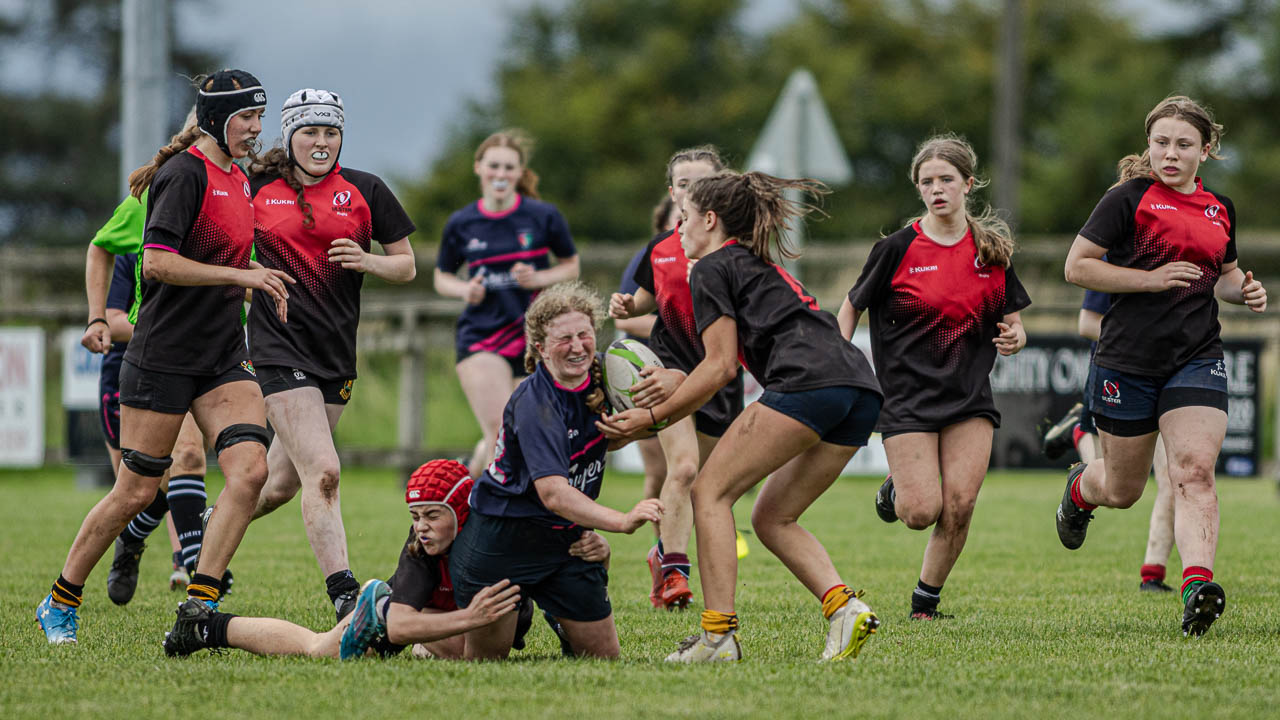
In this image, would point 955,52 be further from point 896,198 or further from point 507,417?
point 507,417

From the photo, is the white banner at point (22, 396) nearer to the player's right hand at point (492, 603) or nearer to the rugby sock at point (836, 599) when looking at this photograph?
the player's right hand at point (492, 603)

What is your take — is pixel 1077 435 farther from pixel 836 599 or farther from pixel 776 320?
pixel 776 320

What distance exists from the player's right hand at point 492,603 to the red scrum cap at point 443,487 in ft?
1.09

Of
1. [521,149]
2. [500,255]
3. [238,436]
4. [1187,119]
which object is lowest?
[238,436]

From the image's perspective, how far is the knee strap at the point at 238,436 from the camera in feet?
18.7

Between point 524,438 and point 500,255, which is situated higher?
point 500,255

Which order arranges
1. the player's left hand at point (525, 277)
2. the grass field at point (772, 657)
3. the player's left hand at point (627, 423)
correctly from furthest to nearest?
the player's left hand at point (525, 277) < the player's left hand at point (627, 423) < the grass field at point (772, 657)

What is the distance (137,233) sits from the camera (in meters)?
6.93

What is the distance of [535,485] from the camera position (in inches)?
189

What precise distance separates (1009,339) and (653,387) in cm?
203

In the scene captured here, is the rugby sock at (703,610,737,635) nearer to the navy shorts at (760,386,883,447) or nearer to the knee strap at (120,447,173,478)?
the navy shorts at (760,386,883,447)

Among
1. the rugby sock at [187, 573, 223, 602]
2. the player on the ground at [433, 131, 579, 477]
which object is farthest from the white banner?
the rugby sock at [187, 573, 223, 602]

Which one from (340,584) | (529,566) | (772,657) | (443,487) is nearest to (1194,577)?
(772,657)

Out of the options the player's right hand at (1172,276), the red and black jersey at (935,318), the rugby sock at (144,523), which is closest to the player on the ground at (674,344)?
the red and black jersey at (935,318)
